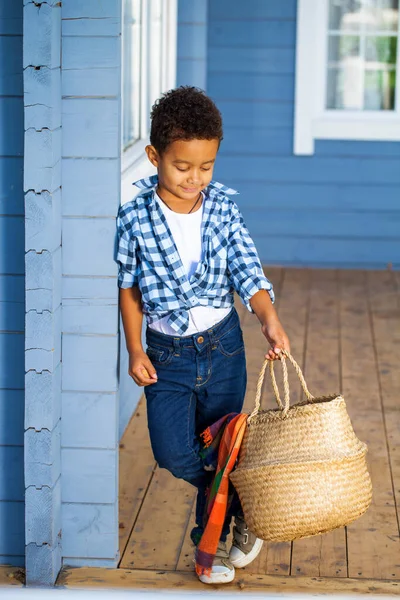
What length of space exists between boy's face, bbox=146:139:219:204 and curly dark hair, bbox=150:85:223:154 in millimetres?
17

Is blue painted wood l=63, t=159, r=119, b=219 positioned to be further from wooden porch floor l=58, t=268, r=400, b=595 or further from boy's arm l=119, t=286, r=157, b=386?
wooden porch floor l=58, t=268, r=400, b=595

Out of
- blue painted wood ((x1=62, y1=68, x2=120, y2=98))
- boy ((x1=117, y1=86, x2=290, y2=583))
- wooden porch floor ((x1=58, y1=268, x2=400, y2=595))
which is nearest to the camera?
boy ((x1=117, y1=86, x2=290, y2=583))

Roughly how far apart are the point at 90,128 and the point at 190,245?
1.37 feet

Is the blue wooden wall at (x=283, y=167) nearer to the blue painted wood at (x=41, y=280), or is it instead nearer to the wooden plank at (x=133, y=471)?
the wooden plank at (x=133, y=471)

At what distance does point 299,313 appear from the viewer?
5.87 meters

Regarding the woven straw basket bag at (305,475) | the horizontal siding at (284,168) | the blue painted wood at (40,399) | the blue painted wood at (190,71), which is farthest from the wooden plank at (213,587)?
the horizontal siding at (284,168)

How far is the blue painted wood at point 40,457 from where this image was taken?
270 centimetres

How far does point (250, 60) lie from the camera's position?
6801 millimetres

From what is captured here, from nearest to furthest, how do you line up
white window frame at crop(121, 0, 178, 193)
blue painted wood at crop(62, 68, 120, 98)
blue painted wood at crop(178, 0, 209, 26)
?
blue painted wood at crop(62, 68, 120, 98)
white window frame at crop(121, 0, 178, 193)
blue painted wood at crop(178, 0, 209, 26)

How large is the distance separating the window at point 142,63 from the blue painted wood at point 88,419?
45.8 inches

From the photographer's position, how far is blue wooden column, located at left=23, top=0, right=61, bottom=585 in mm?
2527

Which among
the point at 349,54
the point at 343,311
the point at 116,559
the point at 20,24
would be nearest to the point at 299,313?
the point at 343,311

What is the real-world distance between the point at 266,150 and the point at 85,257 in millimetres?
4357

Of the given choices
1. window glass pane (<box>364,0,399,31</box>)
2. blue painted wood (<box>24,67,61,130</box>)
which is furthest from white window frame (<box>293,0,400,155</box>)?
blue painted wood (<box>24,67,61,130</box>)
